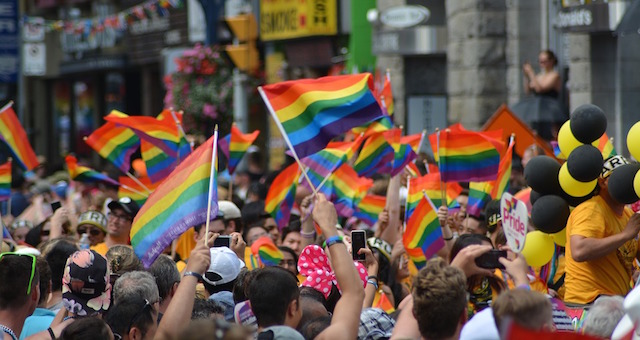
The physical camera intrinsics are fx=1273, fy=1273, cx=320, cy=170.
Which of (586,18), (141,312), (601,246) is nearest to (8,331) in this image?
(141,312)

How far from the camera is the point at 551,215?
761 cm

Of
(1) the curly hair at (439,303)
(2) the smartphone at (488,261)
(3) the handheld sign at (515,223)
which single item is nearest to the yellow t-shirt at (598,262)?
(3) the handheld sign at (515,223)

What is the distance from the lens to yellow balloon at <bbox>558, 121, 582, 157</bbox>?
7.66 meters

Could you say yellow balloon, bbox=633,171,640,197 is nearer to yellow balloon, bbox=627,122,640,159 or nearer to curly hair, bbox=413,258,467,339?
yellow balloon, bbox=627,122,640,159

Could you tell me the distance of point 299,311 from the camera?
5.66m

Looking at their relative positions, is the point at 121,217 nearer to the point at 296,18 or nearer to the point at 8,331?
the point at 8,331

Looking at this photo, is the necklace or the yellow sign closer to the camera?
the necklace

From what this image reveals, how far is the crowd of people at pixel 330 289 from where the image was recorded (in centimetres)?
503

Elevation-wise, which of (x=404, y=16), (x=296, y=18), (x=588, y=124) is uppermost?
(x=404, y=16)

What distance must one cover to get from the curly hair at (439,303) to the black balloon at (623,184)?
2.37 metres

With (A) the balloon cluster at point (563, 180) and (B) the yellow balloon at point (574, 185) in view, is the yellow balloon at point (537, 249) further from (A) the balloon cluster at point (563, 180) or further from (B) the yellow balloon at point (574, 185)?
(B) the yellow balloon at point (574, 185)

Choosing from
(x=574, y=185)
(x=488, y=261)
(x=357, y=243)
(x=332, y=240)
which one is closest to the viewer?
(x=488, y=261)

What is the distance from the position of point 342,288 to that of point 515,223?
34.6 inches

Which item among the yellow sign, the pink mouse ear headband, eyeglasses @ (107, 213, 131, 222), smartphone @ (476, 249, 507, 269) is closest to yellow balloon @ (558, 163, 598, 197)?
the pink mouse ear headband
